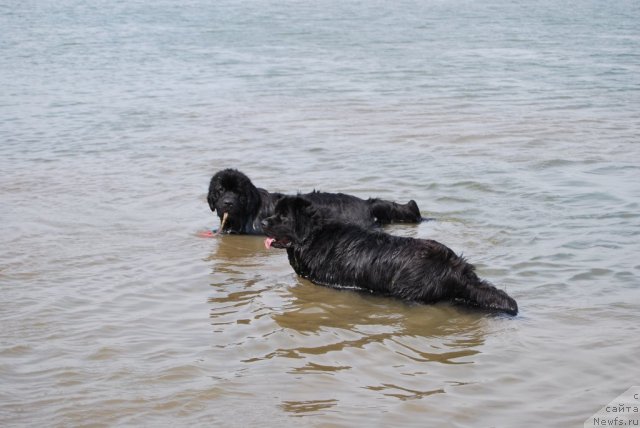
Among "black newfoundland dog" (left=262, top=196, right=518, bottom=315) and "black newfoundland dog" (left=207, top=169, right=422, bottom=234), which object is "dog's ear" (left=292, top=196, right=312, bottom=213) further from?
"black newfoundland dog" (left=207, top=169, right=422, bottom=234)

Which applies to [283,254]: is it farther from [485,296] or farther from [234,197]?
[485,296]

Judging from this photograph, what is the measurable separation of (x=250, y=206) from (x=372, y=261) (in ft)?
8.29

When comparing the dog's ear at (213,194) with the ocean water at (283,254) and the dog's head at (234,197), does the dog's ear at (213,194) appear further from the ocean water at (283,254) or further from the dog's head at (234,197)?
the ocean water at (283,254)

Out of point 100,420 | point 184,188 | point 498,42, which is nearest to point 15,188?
point 184,188

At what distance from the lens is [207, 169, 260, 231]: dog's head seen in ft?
30.1

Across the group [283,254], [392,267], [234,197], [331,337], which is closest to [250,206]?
[234,197]

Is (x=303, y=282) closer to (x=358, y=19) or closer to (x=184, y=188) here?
(x=184, y=188)

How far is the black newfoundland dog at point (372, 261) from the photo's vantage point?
6555 millimetres

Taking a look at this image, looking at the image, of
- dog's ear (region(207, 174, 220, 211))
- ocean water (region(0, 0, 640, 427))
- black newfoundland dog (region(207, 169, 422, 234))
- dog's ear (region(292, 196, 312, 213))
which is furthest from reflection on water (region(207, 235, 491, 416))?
dog's ear (region(207, 174, 220, 211))

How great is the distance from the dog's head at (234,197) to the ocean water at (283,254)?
223 mm

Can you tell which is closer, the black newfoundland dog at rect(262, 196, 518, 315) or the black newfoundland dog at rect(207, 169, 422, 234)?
the black newfoundland dog at rect(262, 196, 518, 315)

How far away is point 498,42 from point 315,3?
690 inches

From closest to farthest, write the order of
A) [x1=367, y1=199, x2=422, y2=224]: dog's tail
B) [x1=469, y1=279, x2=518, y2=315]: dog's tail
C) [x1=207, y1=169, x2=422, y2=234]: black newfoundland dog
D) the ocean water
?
the ocean water < [x1=469, y1=279, x2=518, y2=315]: dog's tail < [x1=207, y1=169, x2=422, y2=234]: black newfoundland dog < [x1=367, y1=199, x2=422, y2=224]: dog's tail

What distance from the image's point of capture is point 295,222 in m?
7.41
